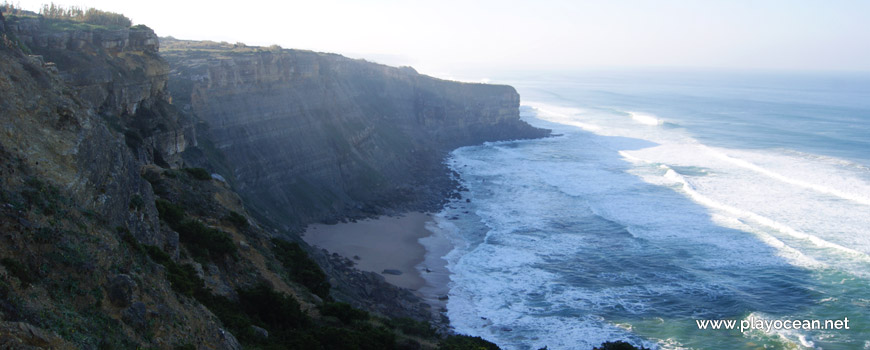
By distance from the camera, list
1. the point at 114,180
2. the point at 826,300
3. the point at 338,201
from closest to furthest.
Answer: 1. the point at 114,180
2. the point at 826,300
3. the point at 338,201

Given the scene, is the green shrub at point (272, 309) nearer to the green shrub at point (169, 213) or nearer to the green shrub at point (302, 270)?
the green shrub at point (169, 213)

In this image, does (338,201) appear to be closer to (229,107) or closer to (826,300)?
(229,107)

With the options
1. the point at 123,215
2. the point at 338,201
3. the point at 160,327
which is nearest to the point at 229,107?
the point at 338,201

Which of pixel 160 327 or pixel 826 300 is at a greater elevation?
pixel 160 327

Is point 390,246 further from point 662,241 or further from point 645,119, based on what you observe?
point 645,119

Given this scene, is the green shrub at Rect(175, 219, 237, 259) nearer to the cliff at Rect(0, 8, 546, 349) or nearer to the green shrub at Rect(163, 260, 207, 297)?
the cliff at Rect(0, 8, 546, 349)

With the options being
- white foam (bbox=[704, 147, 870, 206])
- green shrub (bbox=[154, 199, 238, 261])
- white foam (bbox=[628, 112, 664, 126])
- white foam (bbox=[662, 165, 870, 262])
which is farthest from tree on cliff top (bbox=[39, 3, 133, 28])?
white foam (bbox=[628, 112, 664, 126])

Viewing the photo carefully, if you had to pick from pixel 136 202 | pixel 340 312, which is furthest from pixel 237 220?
pixel 136 202

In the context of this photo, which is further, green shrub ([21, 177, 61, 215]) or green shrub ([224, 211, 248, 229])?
green shrub ([224, 211, 248, 229])
